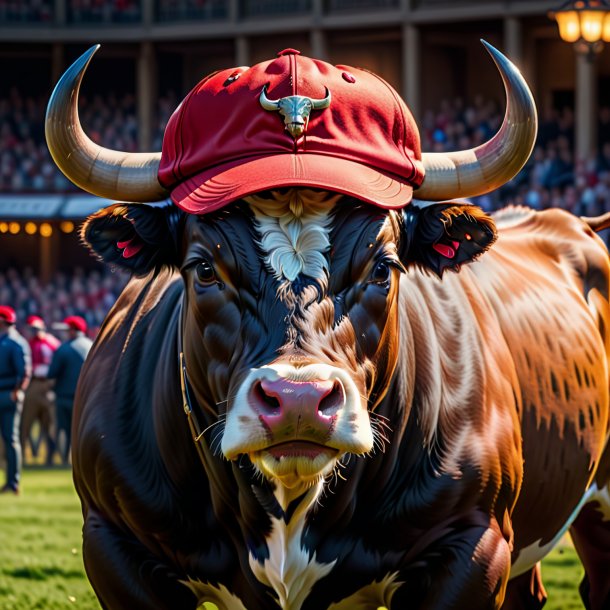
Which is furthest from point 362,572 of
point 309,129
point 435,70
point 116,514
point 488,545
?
point 435,70

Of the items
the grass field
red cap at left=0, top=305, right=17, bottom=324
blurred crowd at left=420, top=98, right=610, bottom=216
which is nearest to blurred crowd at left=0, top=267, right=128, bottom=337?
blurred crowd at left=420, top=98, right=610, bottom=216

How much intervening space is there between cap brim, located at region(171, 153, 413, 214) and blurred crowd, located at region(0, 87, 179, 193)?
3981cm

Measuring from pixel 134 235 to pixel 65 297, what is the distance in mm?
33161

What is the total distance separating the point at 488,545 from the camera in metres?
4.94

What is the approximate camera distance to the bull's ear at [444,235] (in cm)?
491

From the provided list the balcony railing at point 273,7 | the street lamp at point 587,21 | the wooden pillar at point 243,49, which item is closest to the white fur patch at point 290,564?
the street lamp at point 587,21

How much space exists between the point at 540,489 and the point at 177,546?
5.15 ft

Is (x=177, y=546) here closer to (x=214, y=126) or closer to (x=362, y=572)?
(x=362, y=572)

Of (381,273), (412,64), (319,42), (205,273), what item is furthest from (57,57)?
(381,273)

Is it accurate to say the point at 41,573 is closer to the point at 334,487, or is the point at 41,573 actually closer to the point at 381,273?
the point at 334,487

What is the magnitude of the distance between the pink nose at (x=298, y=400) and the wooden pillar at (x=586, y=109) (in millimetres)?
32366

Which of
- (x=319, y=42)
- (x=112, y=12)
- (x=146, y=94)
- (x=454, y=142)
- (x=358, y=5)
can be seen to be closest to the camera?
(x=454, y=142)

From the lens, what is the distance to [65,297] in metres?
37.6

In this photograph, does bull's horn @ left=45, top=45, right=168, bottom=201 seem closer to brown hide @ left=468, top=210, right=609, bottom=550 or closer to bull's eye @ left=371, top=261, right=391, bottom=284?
bull's eye @ left=371, top=261, right=391, bottom=284
